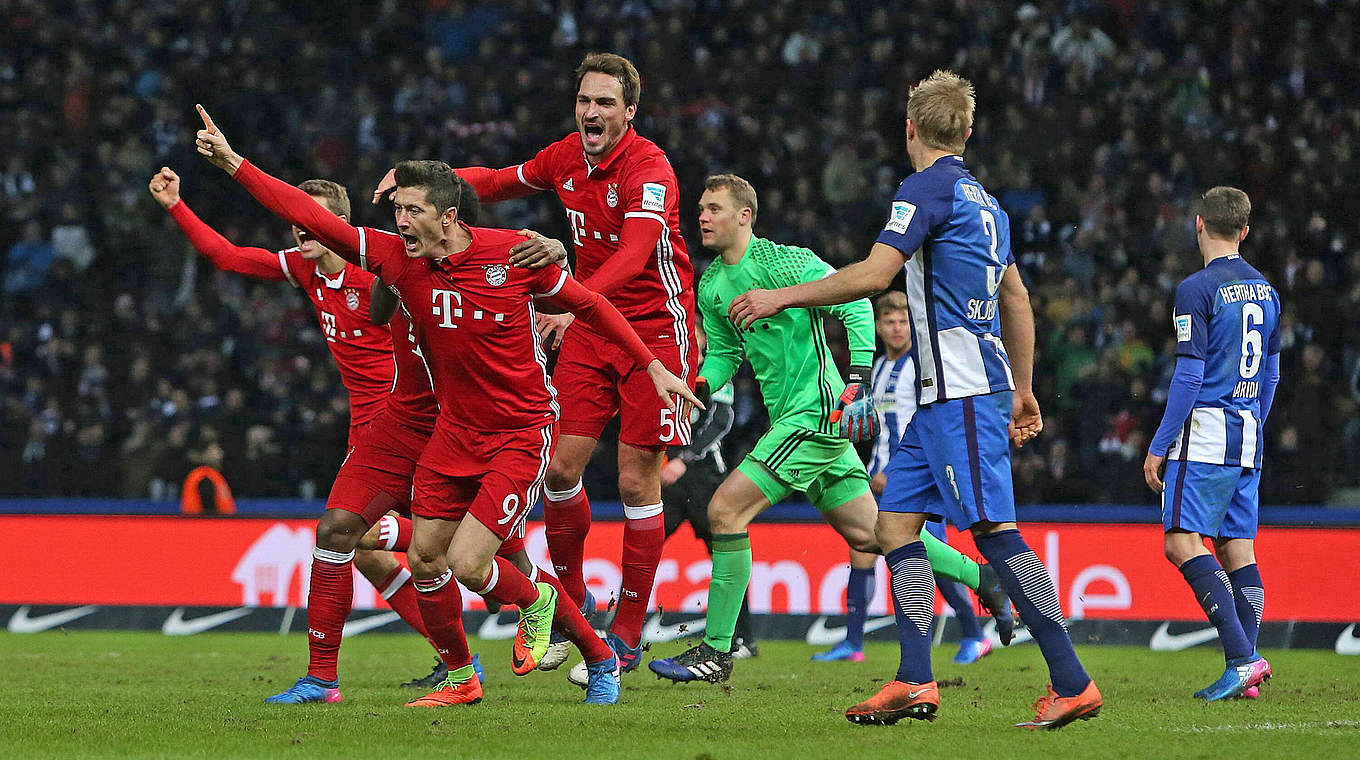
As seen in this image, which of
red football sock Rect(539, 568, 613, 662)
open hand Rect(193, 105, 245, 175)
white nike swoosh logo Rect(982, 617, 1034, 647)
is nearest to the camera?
open hand Rect(193, 105, 245, 175)

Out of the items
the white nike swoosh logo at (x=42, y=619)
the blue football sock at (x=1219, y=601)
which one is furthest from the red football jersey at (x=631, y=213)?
the white nike swoosh logo at (x=42, y=619)

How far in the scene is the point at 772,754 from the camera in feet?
16.6

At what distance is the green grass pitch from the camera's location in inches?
207

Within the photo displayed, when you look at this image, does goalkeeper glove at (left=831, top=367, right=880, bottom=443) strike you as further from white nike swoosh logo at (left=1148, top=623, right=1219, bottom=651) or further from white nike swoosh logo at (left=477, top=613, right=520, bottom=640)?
white nike swoosh logo at (left=477, top=613, right=520, bottom=640)

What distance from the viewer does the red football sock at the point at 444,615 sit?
6.58m

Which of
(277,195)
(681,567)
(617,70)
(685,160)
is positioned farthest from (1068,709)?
(685,160)

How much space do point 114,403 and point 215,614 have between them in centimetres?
564

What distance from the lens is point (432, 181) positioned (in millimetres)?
6305

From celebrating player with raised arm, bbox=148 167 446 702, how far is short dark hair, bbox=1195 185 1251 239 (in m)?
3.98

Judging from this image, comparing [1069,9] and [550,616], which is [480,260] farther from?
[1069,9]

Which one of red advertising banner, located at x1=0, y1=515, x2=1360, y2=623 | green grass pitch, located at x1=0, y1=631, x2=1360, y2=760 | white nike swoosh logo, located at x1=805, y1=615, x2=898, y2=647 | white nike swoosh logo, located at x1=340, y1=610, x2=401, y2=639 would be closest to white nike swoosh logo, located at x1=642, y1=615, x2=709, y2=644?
red advertising banner, located at x1=0, y1=515, x2=1360, y2=623

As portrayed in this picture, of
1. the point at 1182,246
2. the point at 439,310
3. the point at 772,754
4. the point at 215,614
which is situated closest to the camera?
the point at 772,754

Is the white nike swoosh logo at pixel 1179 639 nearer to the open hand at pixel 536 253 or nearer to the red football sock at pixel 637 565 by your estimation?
the red football sock at pixel 637 565

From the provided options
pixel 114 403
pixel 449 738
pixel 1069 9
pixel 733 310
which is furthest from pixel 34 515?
pixel 1069 9
